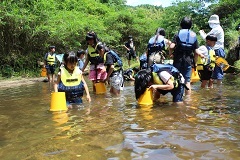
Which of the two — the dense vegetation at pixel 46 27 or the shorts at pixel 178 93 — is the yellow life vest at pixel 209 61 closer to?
the shorts at pixel 178 93

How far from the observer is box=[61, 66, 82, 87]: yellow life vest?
565 centimetres

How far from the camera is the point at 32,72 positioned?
16109 millimetres

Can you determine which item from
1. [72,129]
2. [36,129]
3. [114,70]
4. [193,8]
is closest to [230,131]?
[72,129]

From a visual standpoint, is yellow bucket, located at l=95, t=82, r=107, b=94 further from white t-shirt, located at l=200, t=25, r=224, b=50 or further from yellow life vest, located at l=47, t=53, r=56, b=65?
yellow life vest, located at l=47, t=53, r=56, b=65

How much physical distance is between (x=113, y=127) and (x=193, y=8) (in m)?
19.4

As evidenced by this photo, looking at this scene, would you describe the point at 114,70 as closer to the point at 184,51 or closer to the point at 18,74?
the point at 184,51

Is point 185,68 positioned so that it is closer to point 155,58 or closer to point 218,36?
point 155,58

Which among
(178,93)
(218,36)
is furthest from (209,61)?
(178,93)

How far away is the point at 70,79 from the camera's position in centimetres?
567

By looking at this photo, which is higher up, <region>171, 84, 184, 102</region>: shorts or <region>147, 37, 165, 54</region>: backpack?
<region>147, 37, 165, 54</region>: backpack

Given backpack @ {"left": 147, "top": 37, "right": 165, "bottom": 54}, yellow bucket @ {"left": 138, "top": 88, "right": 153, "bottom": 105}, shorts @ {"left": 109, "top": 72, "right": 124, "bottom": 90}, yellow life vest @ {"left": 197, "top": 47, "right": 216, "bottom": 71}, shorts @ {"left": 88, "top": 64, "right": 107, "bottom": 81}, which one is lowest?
yellow bucket @ {"left": 138, "top": 88, "right": 153, "bottom": 105}

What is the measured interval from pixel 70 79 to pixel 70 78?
0.02 m

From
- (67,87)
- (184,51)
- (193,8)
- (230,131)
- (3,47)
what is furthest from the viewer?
(193,8)

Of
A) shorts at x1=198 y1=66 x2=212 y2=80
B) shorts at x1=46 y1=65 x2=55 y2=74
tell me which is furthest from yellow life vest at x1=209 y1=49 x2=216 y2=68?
shorts at x1=46 y1=65 x2=55 y2=74
